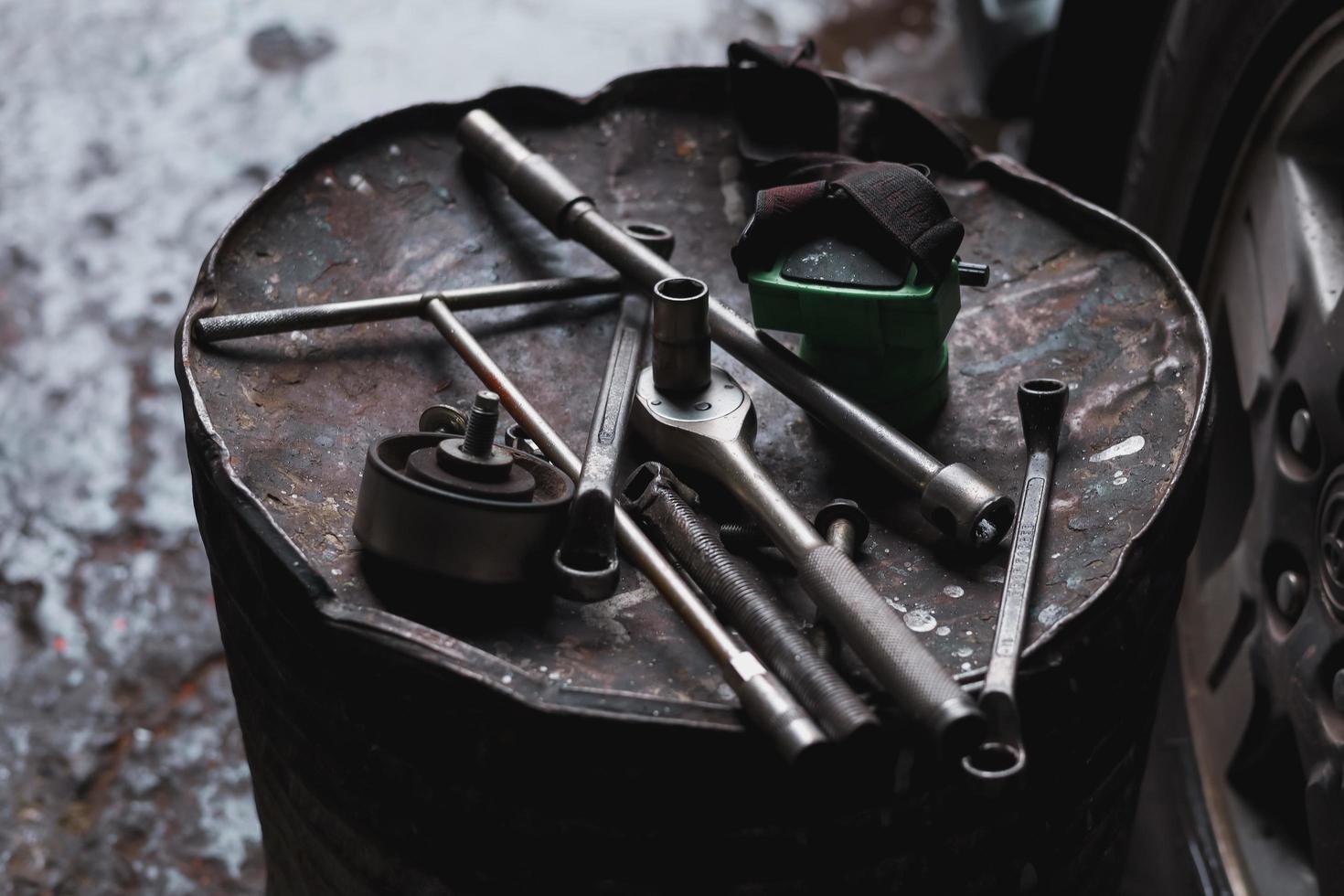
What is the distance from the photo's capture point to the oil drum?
0.83 m

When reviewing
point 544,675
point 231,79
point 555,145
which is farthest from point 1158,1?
point 231,79

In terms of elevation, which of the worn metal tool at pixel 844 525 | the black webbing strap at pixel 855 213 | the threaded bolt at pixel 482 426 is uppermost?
the black webbing strap at pixel 855 213

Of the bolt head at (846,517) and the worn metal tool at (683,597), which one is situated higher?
the worn metal tool at (683,597)

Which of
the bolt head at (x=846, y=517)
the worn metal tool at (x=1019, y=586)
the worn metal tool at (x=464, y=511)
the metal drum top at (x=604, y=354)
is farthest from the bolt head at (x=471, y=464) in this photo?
the worn metal tool at (x=1019, y=586)

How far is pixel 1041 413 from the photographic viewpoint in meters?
1.05

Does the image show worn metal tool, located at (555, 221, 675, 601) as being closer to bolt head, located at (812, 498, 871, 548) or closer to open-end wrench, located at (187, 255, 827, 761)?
open-end wrench, located at (187, 255, 827, 761)

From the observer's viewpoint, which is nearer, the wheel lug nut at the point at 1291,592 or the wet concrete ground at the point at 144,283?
the wheel lug nut at the point at 1291,592

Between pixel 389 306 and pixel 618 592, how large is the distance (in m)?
0.39

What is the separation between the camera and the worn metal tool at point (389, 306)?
113 cm

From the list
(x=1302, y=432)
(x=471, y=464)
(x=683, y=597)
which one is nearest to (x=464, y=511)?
(x=471, y=464)

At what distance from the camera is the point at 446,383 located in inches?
46.2

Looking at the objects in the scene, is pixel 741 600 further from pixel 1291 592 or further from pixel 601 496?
pixel 1291 592

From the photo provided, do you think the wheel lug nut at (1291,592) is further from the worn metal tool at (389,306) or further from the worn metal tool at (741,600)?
the worn metal tool at (389,306)

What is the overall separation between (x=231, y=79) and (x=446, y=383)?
6.66 ft
